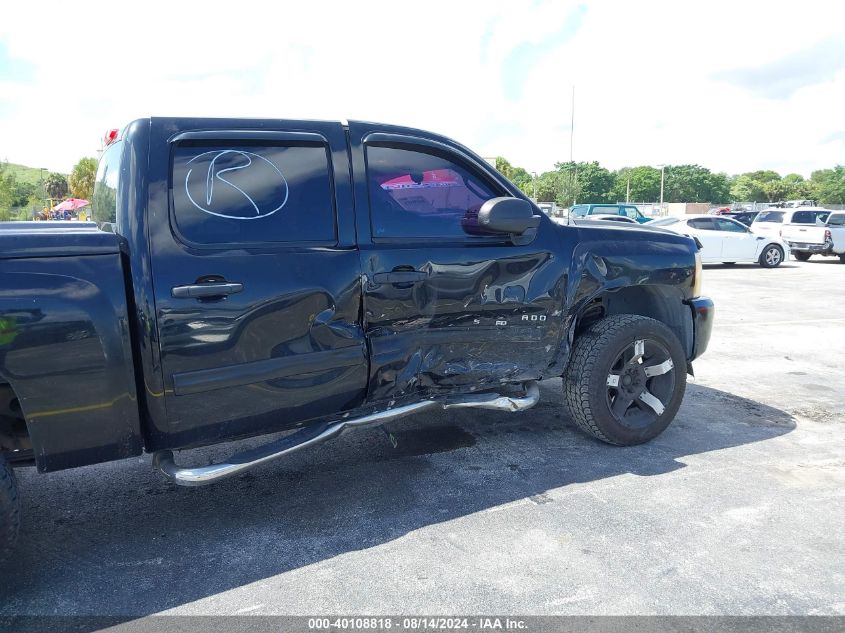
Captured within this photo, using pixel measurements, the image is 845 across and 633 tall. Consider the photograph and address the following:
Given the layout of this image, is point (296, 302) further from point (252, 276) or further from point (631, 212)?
point (631, 212)

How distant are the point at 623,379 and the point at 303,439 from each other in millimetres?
2128

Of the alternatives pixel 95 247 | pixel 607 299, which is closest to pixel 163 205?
pixel 95 247

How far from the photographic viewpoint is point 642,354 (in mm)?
4125

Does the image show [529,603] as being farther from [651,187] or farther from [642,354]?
[651,187]

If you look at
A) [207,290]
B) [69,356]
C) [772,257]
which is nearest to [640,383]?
[207,290]

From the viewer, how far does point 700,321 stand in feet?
14.8

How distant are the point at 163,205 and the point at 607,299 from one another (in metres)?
2.86

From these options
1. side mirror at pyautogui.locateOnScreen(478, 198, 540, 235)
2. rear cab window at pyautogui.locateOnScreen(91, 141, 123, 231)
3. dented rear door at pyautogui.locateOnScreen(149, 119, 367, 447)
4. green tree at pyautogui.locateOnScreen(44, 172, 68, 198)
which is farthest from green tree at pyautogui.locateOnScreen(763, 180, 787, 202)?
rear cab window at pyautogui.locateOnScreen(91, 141, 123, 231)

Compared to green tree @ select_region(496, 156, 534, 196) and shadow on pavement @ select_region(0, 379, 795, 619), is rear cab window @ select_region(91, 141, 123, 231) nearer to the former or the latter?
shadow on pavement @ select_region(0, 379, 795, 619)

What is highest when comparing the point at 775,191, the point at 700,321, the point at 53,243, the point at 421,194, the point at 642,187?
the point at 642,187

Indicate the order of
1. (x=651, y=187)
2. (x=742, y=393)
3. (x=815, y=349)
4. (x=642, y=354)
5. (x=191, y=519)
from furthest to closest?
1. (x=651, y=187)
2. (x=815, y=349)
3. (x=742, y=393)
4. (x=642, y=354)
5. (x=191, y=519)

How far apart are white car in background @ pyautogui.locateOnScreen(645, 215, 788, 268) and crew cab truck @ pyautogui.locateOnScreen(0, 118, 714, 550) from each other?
1400 centimetres

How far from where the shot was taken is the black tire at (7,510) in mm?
2547

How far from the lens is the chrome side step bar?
2.85m
